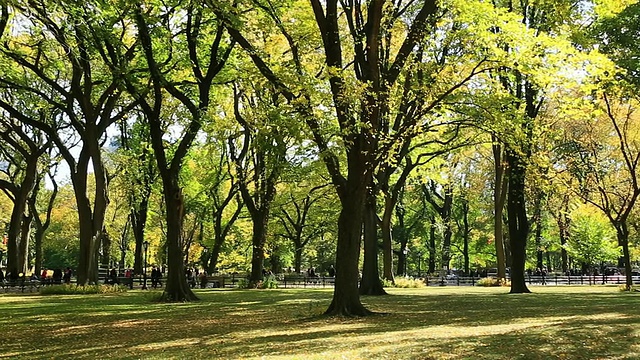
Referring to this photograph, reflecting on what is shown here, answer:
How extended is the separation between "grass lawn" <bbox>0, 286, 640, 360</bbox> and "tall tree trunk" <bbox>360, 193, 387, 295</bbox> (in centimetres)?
729

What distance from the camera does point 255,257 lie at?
3394 cm

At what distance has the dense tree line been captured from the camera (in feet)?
50.4

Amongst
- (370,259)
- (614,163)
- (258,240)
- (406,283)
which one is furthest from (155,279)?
(614,163)

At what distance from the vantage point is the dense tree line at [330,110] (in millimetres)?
15352

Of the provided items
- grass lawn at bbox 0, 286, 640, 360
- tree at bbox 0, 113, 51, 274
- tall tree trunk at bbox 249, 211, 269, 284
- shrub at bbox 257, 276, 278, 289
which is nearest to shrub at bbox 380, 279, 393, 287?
shrub at bbox 257, 276, 278, 289

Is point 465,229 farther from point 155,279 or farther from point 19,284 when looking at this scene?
point 19,284

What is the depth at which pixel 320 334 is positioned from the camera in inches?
464

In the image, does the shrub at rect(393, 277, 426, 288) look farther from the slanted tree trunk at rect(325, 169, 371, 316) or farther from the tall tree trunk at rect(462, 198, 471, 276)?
the tall tree trunk at rect(462, 198, 471, 276)

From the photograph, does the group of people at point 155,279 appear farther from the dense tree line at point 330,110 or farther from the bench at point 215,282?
the dense tree line at point 330,110

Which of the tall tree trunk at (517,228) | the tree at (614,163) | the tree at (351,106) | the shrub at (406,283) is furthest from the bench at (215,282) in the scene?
the tree at (351,106)

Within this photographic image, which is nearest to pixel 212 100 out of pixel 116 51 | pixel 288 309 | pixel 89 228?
pixel 116 51

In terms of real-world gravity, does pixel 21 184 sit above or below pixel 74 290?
above

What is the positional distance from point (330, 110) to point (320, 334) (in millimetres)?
7097

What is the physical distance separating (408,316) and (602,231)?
3991cm
